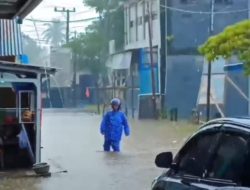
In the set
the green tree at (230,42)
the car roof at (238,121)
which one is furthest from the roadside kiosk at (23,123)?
the car roof at (238,121)

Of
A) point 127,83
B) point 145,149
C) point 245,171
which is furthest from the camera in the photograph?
point 127,83

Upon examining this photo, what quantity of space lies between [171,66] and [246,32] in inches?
1016

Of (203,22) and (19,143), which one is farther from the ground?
(203,22)

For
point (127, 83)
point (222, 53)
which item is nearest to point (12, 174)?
point (222, 53)

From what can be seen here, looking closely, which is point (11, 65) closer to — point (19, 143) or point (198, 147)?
point (19, 143)

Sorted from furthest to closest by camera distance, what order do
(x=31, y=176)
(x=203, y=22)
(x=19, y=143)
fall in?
(x=203, y=22) → (x=19, y=143) → (x=31, y=176)

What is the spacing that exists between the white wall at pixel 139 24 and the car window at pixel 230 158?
37649mm

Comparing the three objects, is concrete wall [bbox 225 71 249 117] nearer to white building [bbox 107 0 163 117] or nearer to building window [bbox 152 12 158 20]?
white building [bbox 107 0 163 117]

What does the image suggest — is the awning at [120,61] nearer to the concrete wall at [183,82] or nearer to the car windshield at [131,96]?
the car windshield at [131,96]

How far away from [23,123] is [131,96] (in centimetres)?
3320

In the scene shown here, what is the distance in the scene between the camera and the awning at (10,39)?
1705 cm

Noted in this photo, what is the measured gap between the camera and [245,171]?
4758 millimetres

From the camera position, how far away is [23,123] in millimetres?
14625

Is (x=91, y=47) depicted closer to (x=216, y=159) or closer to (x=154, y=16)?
(x=154, y=16)
